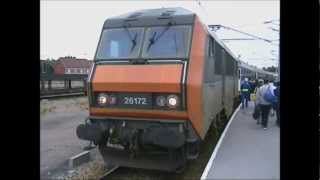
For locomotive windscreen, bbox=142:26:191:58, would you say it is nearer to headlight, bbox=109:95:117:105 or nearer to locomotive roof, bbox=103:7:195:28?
locomotive roof, bbox=103:7:195:28

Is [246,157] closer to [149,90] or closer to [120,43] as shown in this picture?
[149,90]

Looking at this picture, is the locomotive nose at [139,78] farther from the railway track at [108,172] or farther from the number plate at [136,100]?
the railway track at [108,172]

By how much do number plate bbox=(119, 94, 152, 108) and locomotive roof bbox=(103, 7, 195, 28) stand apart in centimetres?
67

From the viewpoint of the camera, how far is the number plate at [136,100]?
3.34 meters

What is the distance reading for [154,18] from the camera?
3.58 meters

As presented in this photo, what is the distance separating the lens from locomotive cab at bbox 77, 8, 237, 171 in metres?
3.30

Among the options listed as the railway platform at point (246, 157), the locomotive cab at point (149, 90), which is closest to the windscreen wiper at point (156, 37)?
the locomotive cab at point (149, 90)

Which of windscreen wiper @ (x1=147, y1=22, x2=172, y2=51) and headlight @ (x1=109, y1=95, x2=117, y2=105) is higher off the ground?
windscreen wiper @ (x1=147, y1=22, x2=172, y2=51)

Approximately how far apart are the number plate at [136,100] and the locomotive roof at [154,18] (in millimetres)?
673

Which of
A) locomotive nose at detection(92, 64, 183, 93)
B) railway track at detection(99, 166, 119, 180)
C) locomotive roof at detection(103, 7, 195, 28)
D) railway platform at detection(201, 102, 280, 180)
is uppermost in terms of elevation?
locomotive roof at detection(103, 7, 195, 28)

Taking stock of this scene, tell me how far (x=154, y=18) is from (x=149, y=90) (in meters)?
0.69

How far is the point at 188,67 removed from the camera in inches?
131

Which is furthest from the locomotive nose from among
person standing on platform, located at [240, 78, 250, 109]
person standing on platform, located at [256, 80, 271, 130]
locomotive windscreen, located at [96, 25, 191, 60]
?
person standing on platform, located at [240, 78, 250, 109]

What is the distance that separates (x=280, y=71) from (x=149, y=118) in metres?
2.08
